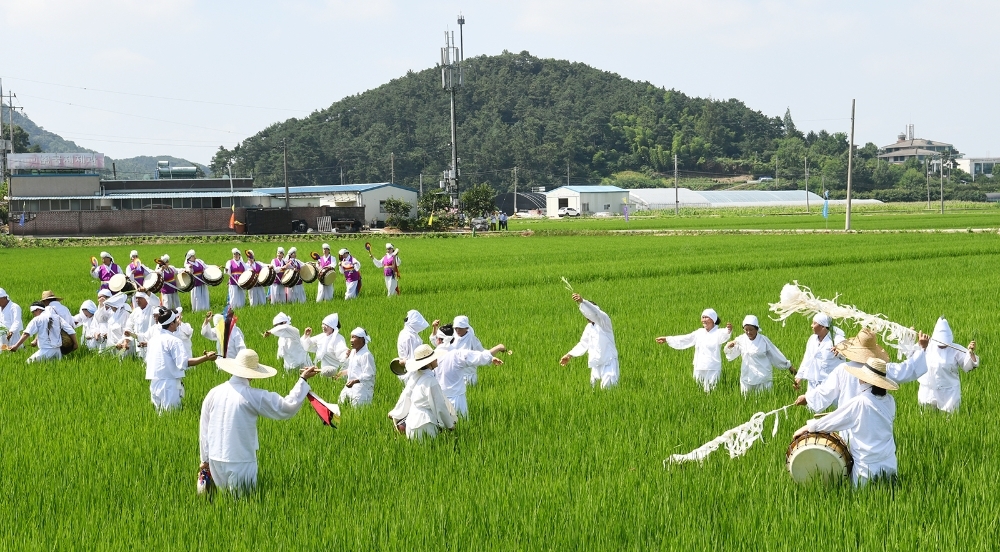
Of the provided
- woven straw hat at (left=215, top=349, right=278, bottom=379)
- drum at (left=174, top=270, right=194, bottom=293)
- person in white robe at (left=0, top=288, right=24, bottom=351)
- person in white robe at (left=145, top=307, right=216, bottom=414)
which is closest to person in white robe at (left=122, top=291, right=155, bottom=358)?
person in white robe at (left=0, top=288, right=24, bottom=351)

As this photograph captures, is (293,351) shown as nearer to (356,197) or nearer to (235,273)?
(235,273)

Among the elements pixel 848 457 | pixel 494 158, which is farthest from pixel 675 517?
pixel 494 158

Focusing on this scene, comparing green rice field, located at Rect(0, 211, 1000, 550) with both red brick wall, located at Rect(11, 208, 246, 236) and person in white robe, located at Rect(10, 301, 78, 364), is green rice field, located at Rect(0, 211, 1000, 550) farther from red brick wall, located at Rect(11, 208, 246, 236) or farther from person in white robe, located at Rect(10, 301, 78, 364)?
red brick wall, located at Rect(11, 208, 246, 236)

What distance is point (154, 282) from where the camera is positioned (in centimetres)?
2016

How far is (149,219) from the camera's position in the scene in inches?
2452

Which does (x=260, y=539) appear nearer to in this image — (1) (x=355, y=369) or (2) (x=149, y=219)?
(1) (x=355, y=369)

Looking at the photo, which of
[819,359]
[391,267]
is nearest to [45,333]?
[391,267]

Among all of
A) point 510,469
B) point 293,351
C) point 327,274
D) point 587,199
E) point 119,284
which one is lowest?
point 510,469

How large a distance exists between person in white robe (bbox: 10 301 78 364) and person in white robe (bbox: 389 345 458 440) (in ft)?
28.4

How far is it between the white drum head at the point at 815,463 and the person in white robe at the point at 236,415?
12.7 ft

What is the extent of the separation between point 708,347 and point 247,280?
1344cm

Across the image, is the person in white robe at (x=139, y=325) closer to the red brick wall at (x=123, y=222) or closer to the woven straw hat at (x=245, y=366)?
the woven straw hat at (x=245, y=366)

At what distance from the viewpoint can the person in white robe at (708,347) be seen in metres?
11.7

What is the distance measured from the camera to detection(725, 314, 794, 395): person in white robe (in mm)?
11062
